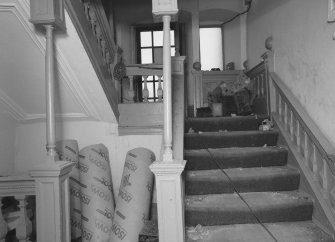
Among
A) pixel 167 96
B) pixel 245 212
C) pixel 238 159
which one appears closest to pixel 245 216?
pixel 245 212

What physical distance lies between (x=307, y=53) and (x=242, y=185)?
52.7 inches

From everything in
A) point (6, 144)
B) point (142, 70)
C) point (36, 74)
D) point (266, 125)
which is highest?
point (142, 70)

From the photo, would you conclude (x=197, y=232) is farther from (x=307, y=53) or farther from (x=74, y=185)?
(x=307, y=53)

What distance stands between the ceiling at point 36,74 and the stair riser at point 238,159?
102 centimetres

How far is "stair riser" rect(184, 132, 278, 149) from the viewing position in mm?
3059

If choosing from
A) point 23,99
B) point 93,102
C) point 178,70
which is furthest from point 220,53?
point 23,99

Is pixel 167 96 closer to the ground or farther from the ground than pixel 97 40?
closer to the ground

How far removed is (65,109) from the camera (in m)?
3.07

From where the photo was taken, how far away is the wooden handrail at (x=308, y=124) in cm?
212

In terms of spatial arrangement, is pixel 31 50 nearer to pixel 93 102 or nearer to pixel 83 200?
pixel 93 102

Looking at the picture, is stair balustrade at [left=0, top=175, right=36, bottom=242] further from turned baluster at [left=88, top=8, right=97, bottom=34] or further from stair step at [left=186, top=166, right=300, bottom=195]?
turned baluster at [left=88, top=8, right=97, bottom=34]

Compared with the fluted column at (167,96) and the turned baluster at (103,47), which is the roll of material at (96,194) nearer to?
the turned baluster at (103,47)

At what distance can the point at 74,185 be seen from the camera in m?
2.92

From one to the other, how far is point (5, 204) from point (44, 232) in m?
0.98
